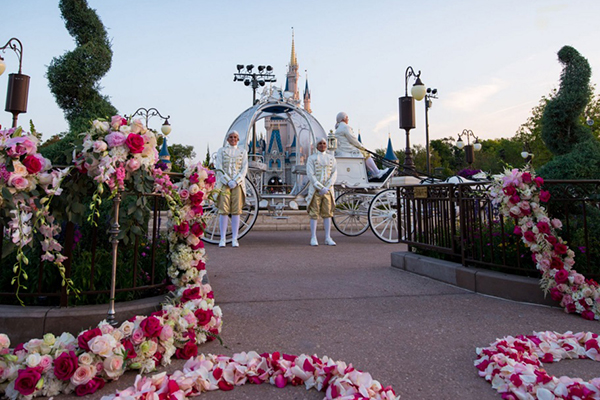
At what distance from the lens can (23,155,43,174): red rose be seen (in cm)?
224

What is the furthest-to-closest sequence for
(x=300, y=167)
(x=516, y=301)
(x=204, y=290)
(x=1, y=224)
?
(x=300, y=167) < (x=516, y=301) < (x=204, y=290) < (x=1, y=224)

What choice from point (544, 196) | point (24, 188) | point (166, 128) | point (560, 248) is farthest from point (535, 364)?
point (166, 128)

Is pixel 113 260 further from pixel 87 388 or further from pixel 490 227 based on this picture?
pixel 490 227

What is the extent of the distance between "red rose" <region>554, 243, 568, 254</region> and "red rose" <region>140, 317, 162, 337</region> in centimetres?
312

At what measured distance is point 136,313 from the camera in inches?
105

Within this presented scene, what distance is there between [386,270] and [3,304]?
4.04 m

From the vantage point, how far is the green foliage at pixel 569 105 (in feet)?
13.5

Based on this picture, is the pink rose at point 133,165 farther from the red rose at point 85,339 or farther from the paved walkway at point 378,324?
the paved walkway at point 378,324

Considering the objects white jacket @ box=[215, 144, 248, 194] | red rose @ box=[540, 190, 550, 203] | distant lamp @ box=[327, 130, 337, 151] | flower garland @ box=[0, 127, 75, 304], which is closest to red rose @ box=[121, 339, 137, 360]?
flower garland @ box=[0, 127, 75, 304]

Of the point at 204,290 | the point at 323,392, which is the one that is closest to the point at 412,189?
the point at 204,290

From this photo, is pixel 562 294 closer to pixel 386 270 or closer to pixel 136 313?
pixel 386 270

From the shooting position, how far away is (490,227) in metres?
3.93

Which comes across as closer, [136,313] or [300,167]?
[136,313]

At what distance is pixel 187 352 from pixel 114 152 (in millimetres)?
1298
